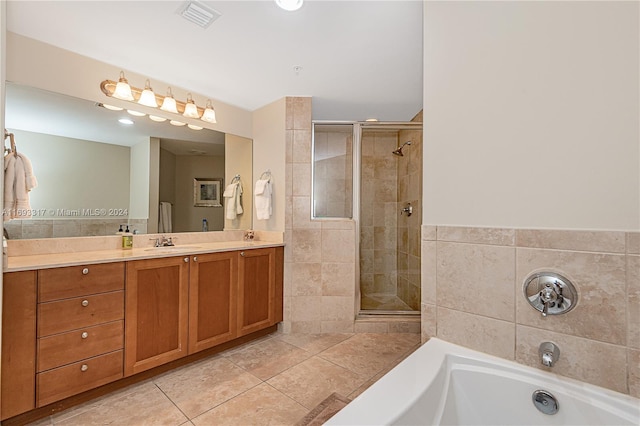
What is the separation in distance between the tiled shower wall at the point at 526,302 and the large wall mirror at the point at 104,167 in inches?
84.6

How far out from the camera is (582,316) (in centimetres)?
85

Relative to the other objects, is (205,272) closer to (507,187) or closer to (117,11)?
(117,11)

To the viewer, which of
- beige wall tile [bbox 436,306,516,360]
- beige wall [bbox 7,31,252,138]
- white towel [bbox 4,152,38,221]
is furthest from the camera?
beige wall [bbox 7,31,252,138]

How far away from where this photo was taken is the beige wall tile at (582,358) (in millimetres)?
805

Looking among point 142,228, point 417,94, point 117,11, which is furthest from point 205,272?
point 417,94

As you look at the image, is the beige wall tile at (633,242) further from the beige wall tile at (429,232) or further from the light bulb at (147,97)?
the light bulb at (147,97)

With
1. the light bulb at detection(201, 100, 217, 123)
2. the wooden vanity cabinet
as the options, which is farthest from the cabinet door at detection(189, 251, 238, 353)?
the light bulb at detection(201, 100, 217, 123)

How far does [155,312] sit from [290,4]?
2020 millimetres

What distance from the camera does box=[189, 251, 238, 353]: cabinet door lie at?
6.45 ft

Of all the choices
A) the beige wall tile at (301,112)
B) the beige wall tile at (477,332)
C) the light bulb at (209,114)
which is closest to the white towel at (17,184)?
the light bulb at (209,114)

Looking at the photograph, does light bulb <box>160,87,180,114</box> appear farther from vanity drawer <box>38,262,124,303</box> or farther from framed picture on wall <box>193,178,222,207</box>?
vanity drawer <box>38,262,124,303</box>

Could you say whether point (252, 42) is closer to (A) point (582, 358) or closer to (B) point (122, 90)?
(B) point (122, 90)

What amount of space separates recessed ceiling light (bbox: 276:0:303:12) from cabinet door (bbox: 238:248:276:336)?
5.70ft

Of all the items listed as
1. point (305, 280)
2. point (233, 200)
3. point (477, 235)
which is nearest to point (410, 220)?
point (305, 280)
